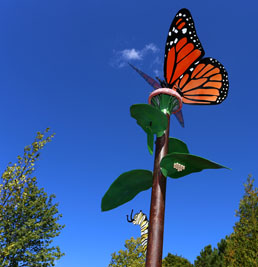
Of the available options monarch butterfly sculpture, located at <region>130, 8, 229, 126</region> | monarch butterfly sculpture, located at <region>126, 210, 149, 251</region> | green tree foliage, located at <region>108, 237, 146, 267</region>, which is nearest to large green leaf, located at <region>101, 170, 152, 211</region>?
monarch butterfly sculpture, located at <region>126, 210, 149, 251</region>

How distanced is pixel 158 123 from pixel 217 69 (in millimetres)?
1971

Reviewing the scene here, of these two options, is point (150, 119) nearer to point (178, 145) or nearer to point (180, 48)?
point (178, 145)

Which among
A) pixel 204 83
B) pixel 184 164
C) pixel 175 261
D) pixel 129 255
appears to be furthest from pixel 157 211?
pixel 175 261

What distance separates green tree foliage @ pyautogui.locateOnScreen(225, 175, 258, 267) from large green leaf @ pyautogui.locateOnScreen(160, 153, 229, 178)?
29.2 feet

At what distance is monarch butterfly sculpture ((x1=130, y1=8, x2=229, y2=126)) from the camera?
5.24 metres

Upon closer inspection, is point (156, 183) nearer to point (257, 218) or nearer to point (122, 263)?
point (257, 218)

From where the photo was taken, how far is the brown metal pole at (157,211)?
3.76 m

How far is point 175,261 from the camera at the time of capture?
1062 inches

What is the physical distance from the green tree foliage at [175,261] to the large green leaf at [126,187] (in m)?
24.5

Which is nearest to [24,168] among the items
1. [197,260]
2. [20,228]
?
[20,228]

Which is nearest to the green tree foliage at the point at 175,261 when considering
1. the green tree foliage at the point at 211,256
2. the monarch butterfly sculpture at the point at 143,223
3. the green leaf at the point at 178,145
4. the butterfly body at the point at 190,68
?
the green tree foliage at the point at 211,256

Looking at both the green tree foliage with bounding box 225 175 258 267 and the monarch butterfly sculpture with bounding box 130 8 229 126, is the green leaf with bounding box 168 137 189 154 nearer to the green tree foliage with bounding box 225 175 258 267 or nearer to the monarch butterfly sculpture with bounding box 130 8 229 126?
the monarch butterfly sculpture with bounding box 130 8 229 126

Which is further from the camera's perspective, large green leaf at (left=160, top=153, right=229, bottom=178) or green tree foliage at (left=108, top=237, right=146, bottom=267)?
green tree foliage at (left=108, top=237, right=146, bottom=267)

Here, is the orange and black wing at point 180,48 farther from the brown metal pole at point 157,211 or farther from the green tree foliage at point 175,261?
the green tree foliage at point 175,261
